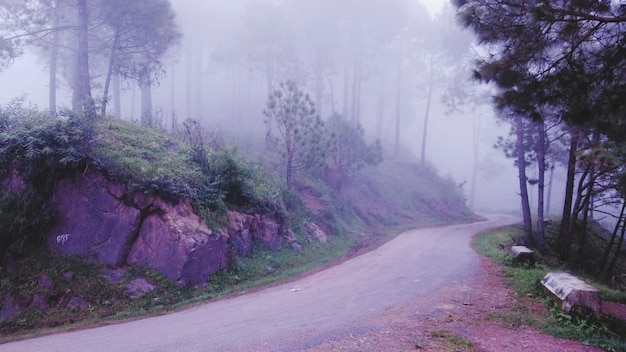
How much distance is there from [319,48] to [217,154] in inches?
1150

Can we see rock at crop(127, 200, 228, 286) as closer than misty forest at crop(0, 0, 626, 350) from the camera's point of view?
No

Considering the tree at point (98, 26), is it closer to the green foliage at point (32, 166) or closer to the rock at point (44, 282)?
the green foliage at point (32, 166)

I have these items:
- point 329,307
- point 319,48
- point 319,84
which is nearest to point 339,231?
point 329,307

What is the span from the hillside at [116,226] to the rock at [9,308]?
17 millimetres

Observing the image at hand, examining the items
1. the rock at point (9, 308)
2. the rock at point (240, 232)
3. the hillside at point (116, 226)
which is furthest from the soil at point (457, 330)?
the rock at point (9, 308)

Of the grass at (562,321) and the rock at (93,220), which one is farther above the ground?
the rock at (93,220)

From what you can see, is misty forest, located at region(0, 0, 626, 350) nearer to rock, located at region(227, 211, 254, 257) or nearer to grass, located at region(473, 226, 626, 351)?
rock, located at region(227, 211, 254, 257)

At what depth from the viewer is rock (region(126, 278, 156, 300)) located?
8648 mm

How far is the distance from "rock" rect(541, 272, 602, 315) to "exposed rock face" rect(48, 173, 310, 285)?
7.63 m

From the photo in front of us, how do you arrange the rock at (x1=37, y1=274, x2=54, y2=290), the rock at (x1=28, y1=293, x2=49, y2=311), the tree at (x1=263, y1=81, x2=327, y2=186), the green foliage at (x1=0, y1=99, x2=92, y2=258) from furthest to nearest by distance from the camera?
the tree at (x1=263, y1=81, x2=327, y2=186) → the green foliage at (x1=0, y1=99, x2=92, y2=258) → the rock at (x1=37, y1=274, x2=54, y2=290) → the rock at (x1=28, y1=293, x2=49, y2=311)

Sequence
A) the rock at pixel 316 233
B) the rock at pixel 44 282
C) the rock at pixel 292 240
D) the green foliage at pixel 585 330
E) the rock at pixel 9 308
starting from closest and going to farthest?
the green foliage at pixel 585 330 → the rock at pixel 9 308 → the rock at pixel 44 282 → the rock at pixel 292 240 → the rock at pixel 316 233

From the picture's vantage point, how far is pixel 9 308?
7898 millimetres

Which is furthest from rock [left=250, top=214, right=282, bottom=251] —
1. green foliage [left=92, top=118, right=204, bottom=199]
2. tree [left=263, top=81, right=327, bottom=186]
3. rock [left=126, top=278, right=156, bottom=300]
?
tree [left=263, top=81, right=327, bottom=186]

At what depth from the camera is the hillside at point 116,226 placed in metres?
8.39
